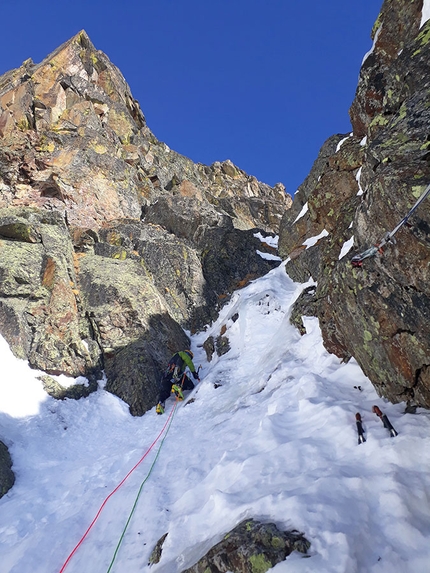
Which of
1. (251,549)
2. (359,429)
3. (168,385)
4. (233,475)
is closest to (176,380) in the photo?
(168,385)

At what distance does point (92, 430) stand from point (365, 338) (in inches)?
418

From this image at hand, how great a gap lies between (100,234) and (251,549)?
94.3 ft

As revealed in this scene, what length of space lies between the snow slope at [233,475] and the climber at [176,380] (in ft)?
5.00

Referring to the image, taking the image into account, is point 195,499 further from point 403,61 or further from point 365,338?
point 403,61

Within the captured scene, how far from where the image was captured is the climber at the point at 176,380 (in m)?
14.8

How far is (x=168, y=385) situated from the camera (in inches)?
596

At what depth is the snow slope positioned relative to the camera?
4051 mm

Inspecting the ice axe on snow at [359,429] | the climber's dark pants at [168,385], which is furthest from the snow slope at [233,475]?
the climber's dark pants at [168,385]

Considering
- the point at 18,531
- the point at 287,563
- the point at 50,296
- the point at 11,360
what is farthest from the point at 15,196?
the point at 287,563

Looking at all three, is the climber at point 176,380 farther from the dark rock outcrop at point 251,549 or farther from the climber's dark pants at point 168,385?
the dark rock outcrop at point 251,549

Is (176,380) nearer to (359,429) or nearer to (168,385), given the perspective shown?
(168,385)

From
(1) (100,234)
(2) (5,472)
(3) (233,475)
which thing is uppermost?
(1) (100,234)

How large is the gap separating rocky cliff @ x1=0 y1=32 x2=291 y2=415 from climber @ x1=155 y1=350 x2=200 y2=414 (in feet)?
2.43

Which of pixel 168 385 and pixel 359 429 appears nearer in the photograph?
pixel 359 429
